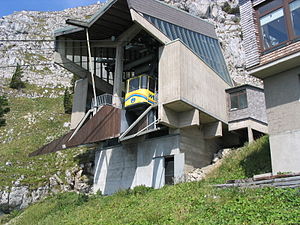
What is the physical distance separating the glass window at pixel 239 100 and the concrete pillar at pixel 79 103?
1355 cm

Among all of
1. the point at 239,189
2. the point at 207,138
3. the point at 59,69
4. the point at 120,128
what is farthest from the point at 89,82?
the point at 59,69

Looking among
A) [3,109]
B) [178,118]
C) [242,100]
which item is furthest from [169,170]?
[3,109]

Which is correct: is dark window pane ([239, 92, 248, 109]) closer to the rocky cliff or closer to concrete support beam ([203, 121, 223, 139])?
concrete support beam ([203, 121, 223, 139])

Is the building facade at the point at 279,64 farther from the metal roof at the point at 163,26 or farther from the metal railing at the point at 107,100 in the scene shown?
the metal railing at the point at 107,100

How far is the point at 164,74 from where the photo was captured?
23469 mm

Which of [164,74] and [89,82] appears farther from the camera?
[89,82]

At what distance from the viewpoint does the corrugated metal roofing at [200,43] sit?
82.2ft

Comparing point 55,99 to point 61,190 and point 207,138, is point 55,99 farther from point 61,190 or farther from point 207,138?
point 207,138

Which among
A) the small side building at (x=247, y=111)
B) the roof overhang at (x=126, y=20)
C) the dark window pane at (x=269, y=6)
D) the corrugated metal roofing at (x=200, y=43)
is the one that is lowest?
the small side building at (x=247, y=111)

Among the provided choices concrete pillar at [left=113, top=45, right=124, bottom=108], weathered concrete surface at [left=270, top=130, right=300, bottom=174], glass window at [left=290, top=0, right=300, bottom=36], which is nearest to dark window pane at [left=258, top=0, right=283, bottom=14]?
glass window at [left=290, top=0, right=300, bottom=36]

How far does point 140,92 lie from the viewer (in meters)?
24.9

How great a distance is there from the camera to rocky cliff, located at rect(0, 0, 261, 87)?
197 ft

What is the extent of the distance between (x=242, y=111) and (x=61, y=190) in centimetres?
1723

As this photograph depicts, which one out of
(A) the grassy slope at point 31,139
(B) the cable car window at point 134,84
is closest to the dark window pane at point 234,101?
(B) the cable car window at point 134,84
